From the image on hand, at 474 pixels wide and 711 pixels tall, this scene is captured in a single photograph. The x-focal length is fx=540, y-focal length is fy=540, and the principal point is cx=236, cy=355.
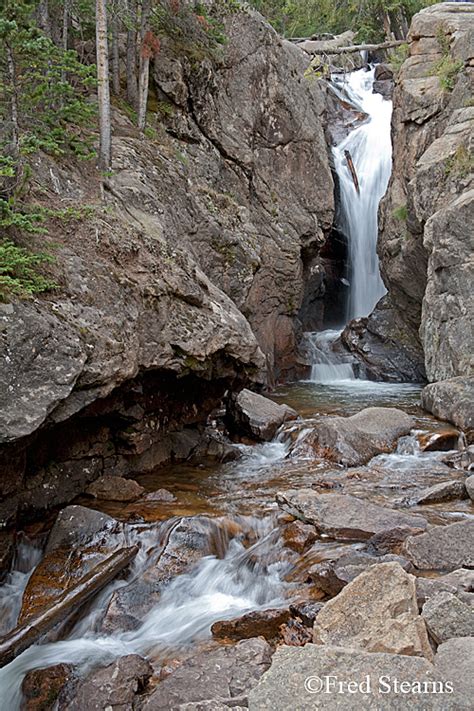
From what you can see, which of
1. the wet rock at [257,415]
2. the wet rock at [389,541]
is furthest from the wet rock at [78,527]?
the wet rock at [257,415]

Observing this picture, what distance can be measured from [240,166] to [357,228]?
28.2ft

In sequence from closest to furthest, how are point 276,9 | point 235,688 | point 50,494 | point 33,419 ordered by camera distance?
1. point 235,688
2. point 33,419
3. point 50,494
4. point 276,9

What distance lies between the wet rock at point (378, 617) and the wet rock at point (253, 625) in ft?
2.87

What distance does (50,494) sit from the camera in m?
7.59

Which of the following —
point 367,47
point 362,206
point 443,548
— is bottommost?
point 443,548

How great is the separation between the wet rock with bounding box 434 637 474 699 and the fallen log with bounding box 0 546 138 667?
3815mm

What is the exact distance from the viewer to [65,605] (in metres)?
5.52

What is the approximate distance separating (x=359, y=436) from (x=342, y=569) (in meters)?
5.53

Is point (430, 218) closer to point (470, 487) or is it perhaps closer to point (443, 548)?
point (470, 487)

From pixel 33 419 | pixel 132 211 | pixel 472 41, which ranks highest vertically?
pixel 472 41

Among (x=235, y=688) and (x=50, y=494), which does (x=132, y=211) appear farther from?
(x=235, y=688)

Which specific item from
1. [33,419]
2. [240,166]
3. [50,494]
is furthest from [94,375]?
[240,166]

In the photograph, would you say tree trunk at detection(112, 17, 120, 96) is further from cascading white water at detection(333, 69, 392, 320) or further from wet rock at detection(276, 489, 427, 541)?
cascading white water at detection(333, 69, 392, 320)

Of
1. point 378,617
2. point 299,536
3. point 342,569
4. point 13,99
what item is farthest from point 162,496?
point 13,99
